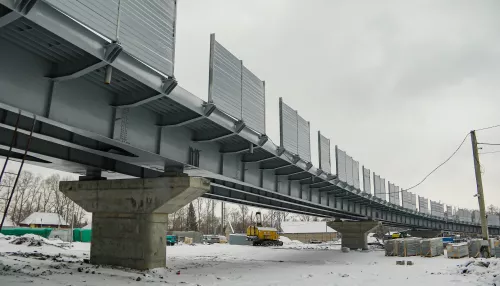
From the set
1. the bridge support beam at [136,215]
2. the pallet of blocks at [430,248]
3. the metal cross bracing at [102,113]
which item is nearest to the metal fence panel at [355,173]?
the pallet of blocks at [430,248]

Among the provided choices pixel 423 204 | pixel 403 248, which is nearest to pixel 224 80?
pixel 403 248

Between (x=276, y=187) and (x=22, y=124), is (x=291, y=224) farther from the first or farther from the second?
(x=22, y=124)

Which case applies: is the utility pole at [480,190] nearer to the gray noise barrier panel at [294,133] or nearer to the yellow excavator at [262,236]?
the gray noise barrier panel at [294,133]

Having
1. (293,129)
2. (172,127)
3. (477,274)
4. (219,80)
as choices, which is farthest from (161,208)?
(477,274)

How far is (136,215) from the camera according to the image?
48.1 ft

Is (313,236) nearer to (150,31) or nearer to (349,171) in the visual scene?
(349,171)

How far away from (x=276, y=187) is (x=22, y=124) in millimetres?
13803


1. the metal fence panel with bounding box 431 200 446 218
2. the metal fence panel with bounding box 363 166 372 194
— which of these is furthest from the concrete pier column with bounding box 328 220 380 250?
the metal fence panel with bounding box 431 200 446 218

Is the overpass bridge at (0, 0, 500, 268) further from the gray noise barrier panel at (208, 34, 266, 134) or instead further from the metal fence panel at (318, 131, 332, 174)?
the metal fence panel at (318, 131, 332, 174)

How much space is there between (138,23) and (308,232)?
96.3 metres

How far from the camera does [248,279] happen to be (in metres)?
15.1

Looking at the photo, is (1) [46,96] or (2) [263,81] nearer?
(1) [46,96]

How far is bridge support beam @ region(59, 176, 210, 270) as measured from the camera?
14.2m

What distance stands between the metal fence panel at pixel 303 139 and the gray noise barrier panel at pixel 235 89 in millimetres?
5192
